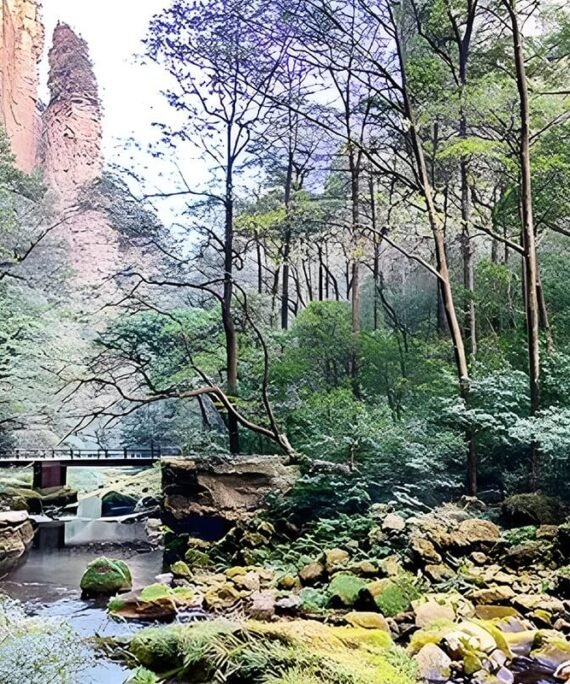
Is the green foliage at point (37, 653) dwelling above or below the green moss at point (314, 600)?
above

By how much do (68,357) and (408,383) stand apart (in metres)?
7.21

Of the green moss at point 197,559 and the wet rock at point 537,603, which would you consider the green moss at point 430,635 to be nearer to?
the wet rock at point 537,603

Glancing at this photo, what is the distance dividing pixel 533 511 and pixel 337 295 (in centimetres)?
972

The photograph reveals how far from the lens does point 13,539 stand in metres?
9.18

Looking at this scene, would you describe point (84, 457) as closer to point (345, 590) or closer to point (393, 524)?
point (393, 524)

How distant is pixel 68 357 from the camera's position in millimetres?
13930

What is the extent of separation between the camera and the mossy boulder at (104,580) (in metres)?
6.72

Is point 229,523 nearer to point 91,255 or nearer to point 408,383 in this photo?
point 408,383

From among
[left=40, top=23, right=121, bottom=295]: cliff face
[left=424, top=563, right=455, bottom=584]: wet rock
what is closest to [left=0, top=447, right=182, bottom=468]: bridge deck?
[left=424, top=563, right=455, bottom=584]: wet rock

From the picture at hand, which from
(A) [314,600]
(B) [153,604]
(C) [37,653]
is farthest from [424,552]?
(C) [37,653]

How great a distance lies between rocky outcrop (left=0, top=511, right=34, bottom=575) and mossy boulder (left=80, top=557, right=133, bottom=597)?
201 centimetres

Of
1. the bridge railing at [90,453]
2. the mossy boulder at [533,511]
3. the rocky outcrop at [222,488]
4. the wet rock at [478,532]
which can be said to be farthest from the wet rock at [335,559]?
the bridge railing at [90,453]

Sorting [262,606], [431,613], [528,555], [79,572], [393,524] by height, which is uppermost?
[393,524]

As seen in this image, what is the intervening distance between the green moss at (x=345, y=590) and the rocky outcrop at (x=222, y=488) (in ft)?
12.0
